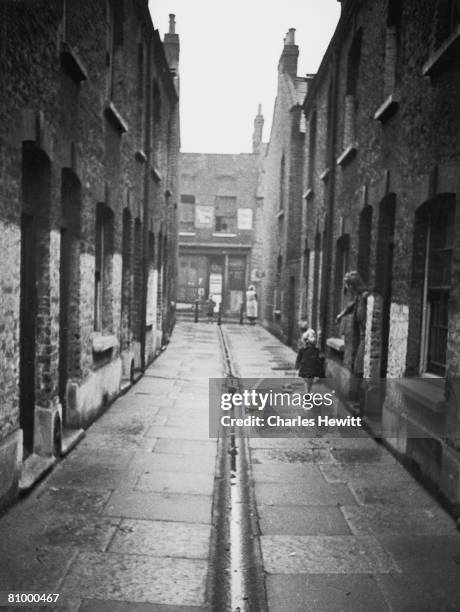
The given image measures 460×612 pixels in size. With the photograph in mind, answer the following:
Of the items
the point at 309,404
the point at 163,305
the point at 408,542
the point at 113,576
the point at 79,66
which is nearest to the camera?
the point at 113,576

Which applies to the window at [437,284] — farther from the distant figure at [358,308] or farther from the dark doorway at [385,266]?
the distant figure at [358,308]

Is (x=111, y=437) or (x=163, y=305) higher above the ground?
(x=163, y=305)

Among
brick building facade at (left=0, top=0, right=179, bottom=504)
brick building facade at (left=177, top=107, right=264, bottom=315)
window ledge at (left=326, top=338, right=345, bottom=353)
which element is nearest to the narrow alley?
brick building facade at (left=0, top=0, right=179, bottom=504)

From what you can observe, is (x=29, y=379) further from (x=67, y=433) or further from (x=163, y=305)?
(x=163, y=305)

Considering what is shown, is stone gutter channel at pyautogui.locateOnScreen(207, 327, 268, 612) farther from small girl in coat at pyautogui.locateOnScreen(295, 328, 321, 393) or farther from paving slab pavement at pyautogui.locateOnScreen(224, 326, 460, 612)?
small girl in coat at pyautogui.locateOnScreen(295, 328, 321, 393)

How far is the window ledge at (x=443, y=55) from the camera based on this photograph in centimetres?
538

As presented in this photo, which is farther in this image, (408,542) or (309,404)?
(309,404)

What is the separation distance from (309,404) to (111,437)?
11.1ft

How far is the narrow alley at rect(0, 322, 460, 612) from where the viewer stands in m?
3.71

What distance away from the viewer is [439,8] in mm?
6105

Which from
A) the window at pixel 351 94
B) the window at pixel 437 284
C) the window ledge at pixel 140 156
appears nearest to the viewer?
the window at pixel 437 284

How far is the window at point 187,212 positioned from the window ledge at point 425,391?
27.7m

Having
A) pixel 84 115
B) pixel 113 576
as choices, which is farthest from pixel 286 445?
pixel 84 115

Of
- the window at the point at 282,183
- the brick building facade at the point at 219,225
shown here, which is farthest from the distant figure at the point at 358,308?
the brick building facade at the point at 219,225
